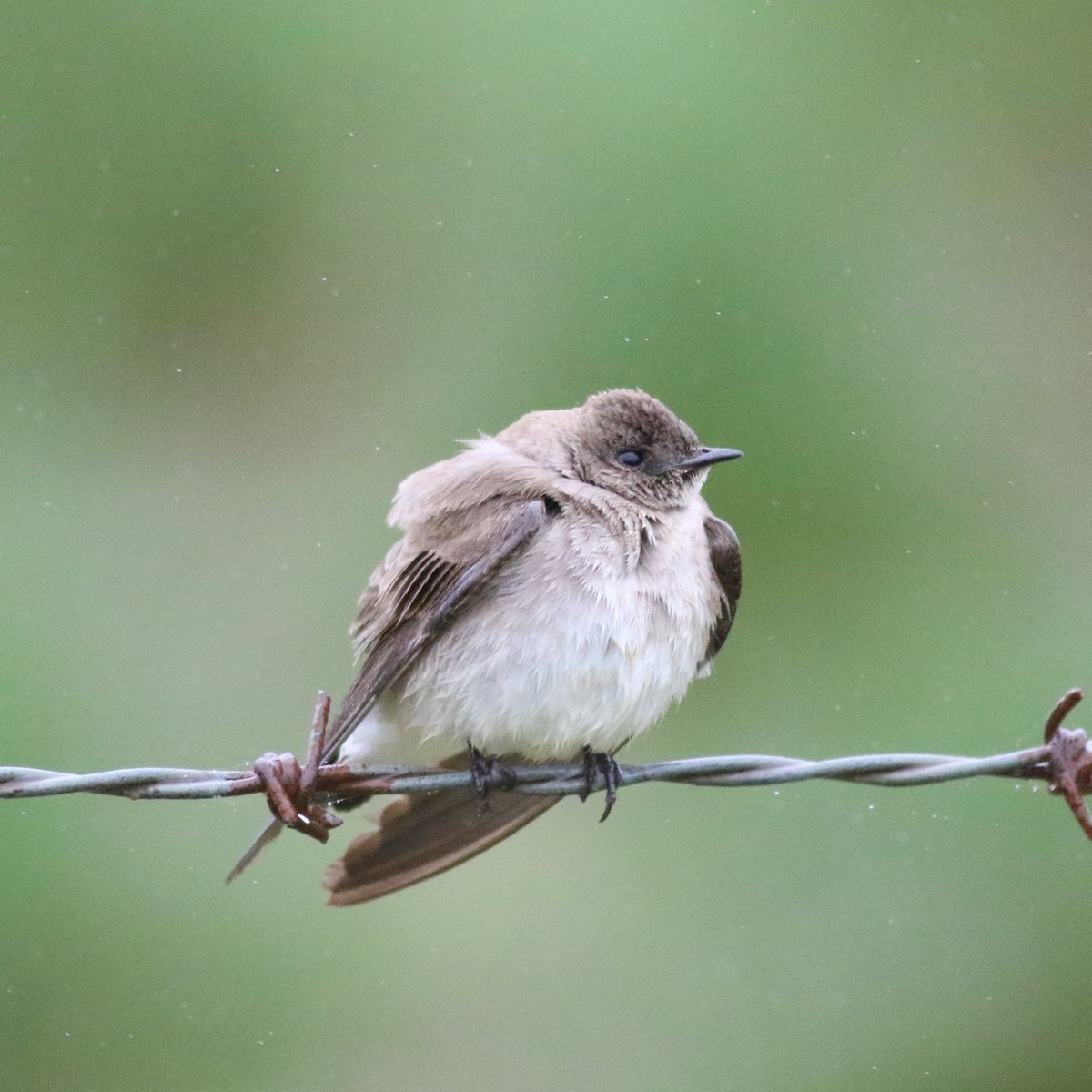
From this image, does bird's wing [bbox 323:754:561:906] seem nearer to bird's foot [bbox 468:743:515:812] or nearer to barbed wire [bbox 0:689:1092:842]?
bird's foot [bbox 468:743:515:812]

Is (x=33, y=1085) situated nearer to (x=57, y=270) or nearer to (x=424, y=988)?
(x=424, y=988)

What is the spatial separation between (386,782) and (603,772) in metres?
0.86

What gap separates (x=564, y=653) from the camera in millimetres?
3850

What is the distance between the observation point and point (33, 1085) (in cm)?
695

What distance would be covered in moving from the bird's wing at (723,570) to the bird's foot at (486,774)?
66cm

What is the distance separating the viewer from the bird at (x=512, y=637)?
3.87 metres

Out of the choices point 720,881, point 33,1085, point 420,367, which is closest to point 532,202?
point 420,367

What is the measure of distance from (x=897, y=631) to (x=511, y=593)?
388 cm

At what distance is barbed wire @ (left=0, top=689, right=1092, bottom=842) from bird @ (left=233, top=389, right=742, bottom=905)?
53 cm

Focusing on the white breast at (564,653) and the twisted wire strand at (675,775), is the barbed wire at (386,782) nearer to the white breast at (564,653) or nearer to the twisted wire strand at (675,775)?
the twisted wire strand at (675,775)

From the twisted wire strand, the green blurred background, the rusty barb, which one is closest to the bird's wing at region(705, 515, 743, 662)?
the twisted wire strand

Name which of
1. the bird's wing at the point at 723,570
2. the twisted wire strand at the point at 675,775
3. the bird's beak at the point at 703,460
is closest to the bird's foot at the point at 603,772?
the bird's wing at the point at 723,570

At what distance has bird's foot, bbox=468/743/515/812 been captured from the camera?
3.87 m

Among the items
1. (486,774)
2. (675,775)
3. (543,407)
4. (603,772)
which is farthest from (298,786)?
(543,407)
